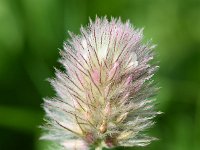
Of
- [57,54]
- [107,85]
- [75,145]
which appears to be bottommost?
[75,145]

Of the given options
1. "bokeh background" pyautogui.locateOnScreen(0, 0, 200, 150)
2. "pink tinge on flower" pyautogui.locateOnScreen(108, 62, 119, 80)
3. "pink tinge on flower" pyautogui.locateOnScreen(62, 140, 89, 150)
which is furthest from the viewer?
"bokeh background" pyautogui.locateOnScreen(0, 0, 200, 150)

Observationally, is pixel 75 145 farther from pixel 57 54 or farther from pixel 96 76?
pixel 57 54

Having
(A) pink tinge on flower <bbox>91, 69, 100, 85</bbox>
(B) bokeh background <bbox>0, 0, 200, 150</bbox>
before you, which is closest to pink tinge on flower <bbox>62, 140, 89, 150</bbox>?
(A) pink tinge on flower <bbox>91, 69, 100, 85</bbox>

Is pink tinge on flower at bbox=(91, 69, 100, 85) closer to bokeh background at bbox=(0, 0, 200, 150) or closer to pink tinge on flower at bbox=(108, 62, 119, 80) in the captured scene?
pink tinge on flower at bbox=(108, 62, 119, 80)

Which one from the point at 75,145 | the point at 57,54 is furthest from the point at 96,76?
the point at 57,54

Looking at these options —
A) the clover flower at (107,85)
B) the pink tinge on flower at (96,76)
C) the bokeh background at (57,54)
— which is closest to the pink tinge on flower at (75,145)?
the clover flower at (107,85)
